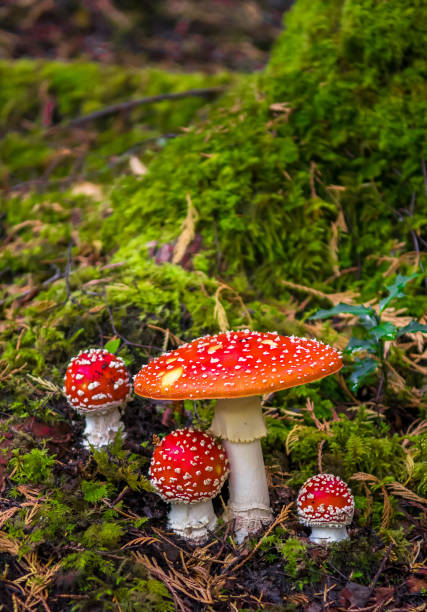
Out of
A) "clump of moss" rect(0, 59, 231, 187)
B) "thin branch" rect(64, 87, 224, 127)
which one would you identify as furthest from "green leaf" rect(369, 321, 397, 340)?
"thin branch" rect(64, 87, 224, 127)

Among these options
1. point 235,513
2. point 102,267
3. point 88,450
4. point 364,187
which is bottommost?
point 235,513

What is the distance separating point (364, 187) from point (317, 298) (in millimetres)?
984

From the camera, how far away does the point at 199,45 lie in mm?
10133

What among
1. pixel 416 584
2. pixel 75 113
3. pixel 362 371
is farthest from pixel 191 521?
pixel 75 113

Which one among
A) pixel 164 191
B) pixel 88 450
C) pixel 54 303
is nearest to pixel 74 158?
pixel 164 191

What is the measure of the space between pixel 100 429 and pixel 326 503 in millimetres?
1282

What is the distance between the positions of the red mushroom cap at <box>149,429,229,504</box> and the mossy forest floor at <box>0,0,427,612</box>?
0.20 meters

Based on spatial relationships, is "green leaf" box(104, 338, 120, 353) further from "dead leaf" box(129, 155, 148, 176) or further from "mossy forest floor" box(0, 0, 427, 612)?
"dead leaf" box(129, 155, 148, 176)

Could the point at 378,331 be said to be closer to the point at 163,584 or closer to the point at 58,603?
the point at 163,584

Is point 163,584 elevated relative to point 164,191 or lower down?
lower down

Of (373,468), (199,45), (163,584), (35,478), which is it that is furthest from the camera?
(199,45)

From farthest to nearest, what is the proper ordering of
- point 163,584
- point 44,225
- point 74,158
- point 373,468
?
point 74,158 < point 44,225 < point 373,468 < point 163,584

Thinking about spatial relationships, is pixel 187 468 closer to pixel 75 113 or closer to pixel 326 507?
pixel 326 507

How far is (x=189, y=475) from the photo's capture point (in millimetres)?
2424
